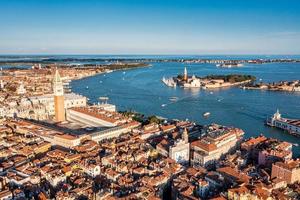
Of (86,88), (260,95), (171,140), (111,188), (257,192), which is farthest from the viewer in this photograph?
(86,88)

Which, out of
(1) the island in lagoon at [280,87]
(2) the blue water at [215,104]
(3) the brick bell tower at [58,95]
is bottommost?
(2) the blue water at [215,104]

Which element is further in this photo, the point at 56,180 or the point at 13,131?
the point at 13,131

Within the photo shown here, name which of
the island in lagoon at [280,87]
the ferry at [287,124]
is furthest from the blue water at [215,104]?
→ the island in lagoon at [280,87]

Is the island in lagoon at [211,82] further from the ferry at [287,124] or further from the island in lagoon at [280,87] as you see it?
the ferry at [287,124]

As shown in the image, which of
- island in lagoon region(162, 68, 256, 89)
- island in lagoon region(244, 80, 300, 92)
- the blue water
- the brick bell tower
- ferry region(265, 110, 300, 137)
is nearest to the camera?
the brick bell tower

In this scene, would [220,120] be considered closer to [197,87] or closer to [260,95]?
[260,95]

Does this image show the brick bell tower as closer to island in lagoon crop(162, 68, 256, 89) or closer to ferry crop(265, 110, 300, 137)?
ferry crop(265, 110, 300, 137)

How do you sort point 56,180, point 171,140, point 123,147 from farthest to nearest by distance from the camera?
point 171,140, point 123,147, point 56,180

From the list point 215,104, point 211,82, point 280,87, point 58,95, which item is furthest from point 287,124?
point 211,82

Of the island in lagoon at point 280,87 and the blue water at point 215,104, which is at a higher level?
the island in lagoon at point 280,87

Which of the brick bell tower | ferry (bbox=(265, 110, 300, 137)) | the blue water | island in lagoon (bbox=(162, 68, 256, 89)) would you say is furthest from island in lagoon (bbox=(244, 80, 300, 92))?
the brick bell tower

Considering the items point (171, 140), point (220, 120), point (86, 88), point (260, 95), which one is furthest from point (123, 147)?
point (86, 88)
